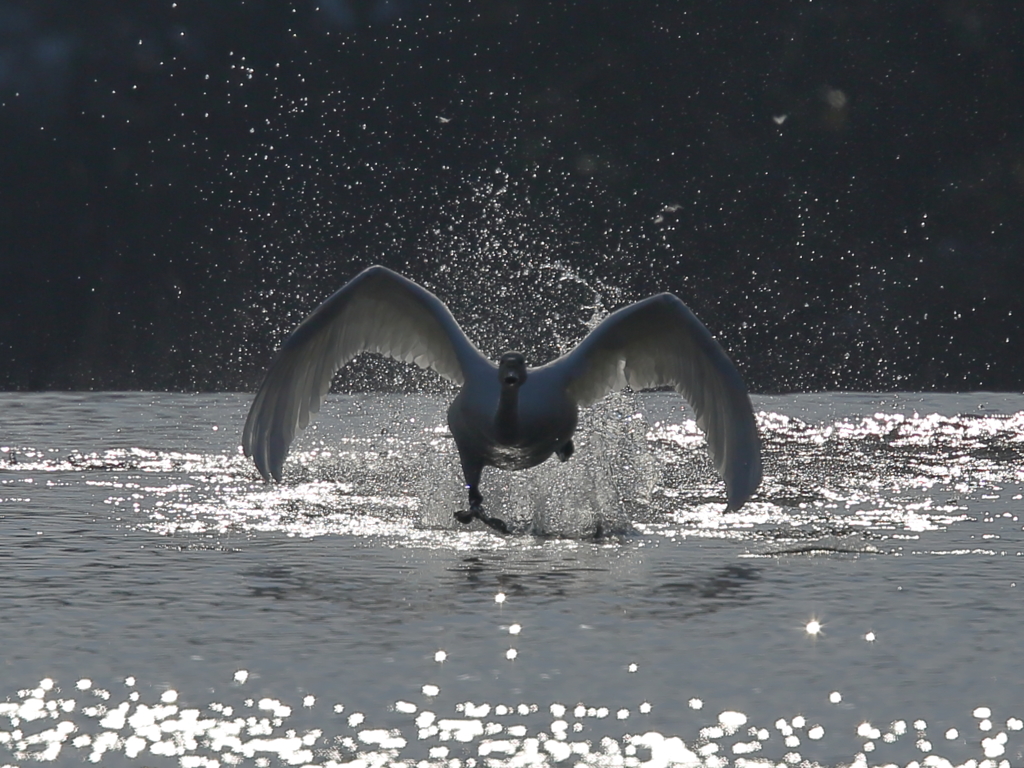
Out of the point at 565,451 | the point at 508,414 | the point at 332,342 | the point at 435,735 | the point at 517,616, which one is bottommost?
the point at 435,735

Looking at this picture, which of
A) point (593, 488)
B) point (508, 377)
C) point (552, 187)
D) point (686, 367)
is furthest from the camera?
point (552, 187)

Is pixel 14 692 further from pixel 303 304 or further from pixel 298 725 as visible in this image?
pixel 303 304

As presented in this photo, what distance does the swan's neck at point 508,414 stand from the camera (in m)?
13.1

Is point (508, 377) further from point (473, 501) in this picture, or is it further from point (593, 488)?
point (593, 488)

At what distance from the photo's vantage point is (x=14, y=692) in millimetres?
8508

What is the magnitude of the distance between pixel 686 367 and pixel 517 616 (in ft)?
13.9

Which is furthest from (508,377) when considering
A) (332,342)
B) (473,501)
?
(332,342)

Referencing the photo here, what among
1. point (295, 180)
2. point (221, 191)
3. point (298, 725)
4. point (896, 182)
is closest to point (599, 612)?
point (298, 725)

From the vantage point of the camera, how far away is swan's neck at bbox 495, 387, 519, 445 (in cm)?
1308

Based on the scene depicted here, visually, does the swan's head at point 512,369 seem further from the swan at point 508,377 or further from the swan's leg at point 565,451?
the swan's leg at point 565,451

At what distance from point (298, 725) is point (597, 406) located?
1075cm

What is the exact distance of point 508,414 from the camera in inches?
516

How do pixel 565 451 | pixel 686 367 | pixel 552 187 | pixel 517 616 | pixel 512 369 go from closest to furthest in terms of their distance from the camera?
1. pixel 517 616
2. pixel 512 369
3. pixel 686 367
4. pixel 565 451
5. pixel 552 187

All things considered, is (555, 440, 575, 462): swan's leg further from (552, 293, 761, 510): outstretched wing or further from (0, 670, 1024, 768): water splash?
(0, 670, 1024, 768): water splash
